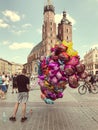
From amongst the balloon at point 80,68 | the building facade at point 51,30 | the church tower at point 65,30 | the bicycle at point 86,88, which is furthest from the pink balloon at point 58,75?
the church tower at point 65,30

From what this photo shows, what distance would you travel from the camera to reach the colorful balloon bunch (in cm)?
879

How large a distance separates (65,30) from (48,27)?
9731mm

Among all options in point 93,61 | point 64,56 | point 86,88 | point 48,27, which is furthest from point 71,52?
point 93,61

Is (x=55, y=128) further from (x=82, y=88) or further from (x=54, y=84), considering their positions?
(x=82, y=88)

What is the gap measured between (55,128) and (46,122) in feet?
2.94

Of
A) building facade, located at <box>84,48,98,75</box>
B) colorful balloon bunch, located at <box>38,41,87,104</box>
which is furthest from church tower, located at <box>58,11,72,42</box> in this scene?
colorful balloon bunch, located at <box>38,41,87,104</box>

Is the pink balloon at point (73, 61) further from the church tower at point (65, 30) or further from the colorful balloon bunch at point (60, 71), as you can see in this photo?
the church tower at point (65, 30)

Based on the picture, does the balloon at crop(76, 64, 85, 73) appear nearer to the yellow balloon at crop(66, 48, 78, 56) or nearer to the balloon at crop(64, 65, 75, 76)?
the balloon at crop(64, 65, 75, 76)

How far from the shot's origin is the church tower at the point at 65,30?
13088cm

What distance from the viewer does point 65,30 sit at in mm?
131375

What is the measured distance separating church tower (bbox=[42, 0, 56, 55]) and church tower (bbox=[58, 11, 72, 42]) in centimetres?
535

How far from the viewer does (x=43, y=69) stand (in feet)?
32.1

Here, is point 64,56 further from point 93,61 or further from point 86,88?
point 93,61

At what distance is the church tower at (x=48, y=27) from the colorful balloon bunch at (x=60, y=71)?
113336 mm
